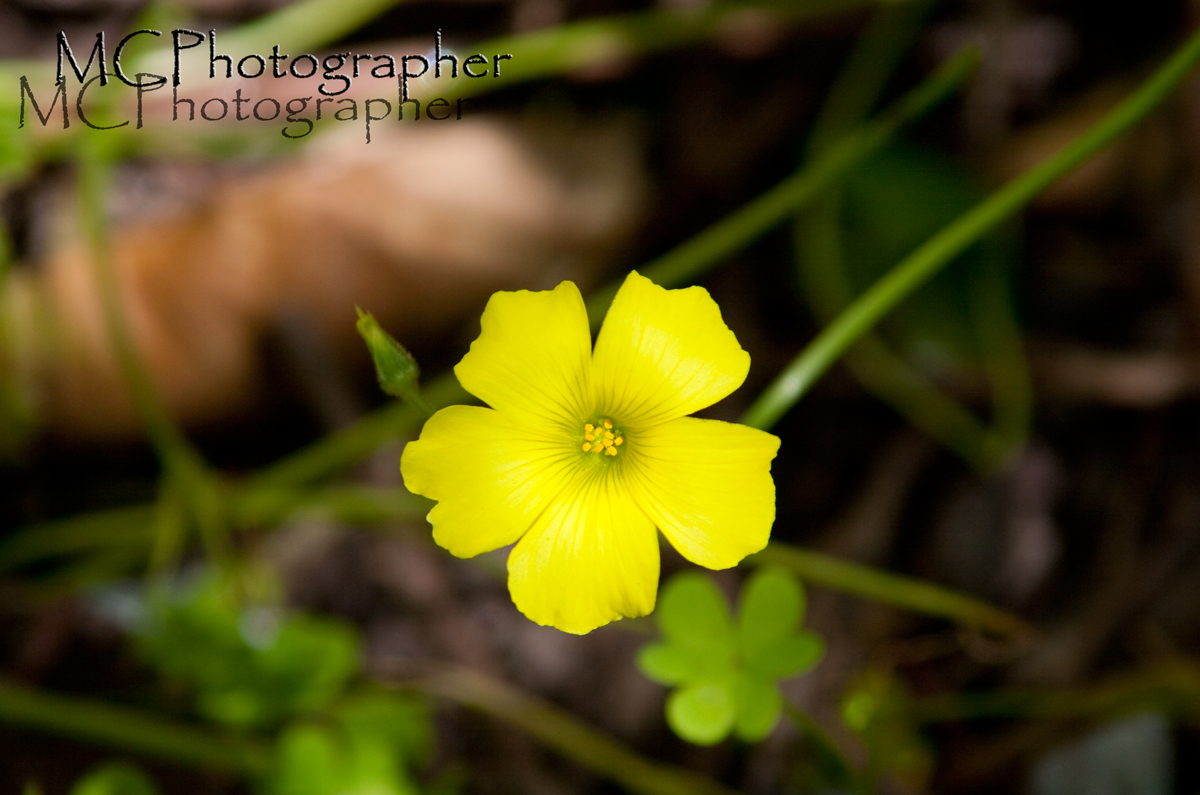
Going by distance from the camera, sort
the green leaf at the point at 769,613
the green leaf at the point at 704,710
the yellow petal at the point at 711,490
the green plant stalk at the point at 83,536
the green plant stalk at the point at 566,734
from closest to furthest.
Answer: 1. the yellow petal at the point at 711,490
2. the green leaf at the point at 704,710
3. the green leaf at the point at 769,613
4. the green plant stalk at the point at 566,734
5. the green plant stalk at the point at 83,536

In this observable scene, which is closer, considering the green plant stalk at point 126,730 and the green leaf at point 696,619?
the green leaf at point 696,619

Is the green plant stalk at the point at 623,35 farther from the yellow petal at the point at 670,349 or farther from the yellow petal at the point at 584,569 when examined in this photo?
the yellow petal at the point at 584,569

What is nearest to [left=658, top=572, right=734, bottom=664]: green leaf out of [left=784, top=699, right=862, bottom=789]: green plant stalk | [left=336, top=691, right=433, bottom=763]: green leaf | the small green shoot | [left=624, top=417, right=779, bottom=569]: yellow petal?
[left=784, top=699, right=862, bottom=789]: green plant stalk

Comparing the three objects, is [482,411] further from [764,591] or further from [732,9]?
[732,9]

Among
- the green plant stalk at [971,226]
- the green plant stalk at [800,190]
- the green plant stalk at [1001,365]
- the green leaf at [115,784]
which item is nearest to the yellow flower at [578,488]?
the green plant stalk at [971,226]

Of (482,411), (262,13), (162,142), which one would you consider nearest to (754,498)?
(482,411)

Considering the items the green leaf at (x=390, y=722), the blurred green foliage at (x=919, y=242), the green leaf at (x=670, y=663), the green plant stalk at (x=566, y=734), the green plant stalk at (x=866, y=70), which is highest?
the green plant stalk at (x=866, y=70)

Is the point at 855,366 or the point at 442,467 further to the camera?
the point at 855,366
